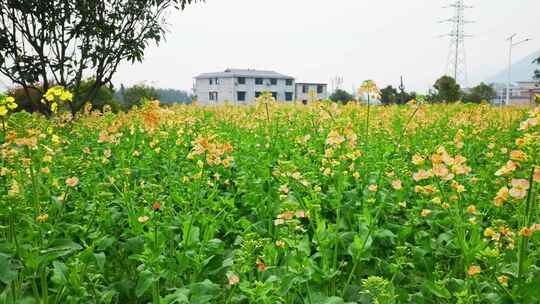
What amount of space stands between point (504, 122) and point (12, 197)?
843cm

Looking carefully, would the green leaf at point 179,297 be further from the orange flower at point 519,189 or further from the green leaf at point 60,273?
the orange flower at point 519,189

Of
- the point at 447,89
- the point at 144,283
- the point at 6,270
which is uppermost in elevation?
the point at 447,89

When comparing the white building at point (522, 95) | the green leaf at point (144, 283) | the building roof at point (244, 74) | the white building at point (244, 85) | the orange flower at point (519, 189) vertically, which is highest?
the building roof at point (244, 74)

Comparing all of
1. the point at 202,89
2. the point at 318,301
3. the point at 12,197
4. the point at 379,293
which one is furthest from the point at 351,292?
the point at 202,89

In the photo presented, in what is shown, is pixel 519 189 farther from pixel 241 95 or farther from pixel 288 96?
pixel 288 96

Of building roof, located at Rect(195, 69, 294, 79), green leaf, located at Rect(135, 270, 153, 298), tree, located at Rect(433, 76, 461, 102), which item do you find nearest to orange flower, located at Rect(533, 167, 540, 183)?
green leaf, located at Rect(135, 270, 153, 298)

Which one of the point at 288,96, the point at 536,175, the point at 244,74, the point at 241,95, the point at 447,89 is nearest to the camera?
the point at 536,175

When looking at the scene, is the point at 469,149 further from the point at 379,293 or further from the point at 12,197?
the point at 12,197

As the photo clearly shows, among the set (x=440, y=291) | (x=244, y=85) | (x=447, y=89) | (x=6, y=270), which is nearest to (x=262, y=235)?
(x=440, y=291)

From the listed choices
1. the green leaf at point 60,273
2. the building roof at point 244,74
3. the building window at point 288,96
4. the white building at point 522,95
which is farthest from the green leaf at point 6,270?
the building window at point 288,96

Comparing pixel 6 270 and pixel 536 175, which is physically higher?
pixel 536 175

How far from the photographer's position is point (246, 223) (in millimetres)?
2770

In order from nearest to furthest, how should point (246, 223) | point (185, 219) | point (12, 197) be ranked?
1. point (12, 197)
2. point (185, 219)
3. point (246, 223)

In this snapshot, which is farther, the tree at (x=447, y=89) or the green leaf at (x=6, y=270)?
the tree at (x=447, y=89)
